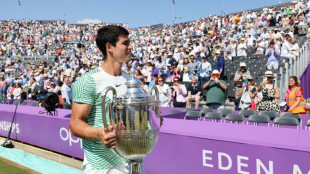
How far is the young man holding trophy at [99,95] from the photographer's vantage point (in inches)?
82.2

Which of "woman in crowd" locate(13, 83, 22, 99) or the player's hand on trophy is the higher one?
the player's hand on trophy

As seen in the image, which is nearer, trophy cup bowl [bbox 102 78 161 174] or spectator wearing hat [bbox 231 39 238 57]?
trophy cup bowl [bbox 102 78 161 174]

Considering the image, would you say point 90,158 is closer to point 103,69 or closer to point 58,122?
point 103,69

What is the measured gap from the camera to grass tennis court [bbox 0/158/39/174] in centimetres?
688

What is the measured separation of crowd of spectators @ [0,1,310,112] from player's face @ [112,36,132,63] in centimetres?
249

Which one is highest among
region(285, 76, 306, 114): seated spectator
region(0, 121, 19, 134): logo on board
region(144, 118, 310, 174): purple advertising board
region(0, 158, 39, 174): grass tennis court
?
region(285, 76, 306, 114): seated spectator

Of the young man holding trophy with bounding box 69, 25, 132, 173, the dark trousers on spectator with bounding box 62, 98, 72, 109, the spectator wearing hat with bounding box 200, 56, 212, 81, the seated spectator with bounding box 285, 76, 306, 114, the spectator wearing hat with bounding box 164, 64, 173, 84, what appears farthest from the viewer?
the spectator wearing hat with bounding box 164, 64, 173, 84

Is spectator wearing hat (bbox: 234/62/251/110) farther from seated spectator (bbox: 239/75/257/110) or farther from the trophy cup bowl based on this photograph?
the trophy cup bowl

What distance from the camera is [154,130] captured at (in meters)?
1.83

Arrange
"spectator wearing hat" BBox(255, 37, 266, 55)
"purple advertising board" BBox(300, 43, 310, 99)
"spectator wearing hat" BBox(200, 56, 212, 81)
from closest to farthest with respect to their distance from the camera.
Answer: "purple advertising board" BBox(300, 43, 310, 99) < "spectator wearing hat" BBox(200, 56, 212, 81) < "spectator wearing hat" BBox(255, 37, 266, 55)

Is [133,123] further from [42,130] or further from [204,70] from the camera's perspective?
[204,70]

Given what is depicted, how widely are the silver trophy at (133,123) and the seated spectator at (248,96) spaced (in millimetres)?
7766

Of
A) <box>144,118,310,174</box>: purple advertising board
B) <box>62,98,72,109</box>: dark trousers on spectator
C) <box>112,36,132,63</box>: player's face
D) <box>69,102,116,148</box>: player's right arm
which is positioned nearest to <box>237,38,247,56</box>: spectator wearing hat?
→ <box>62,98,72,109</box>: dark trousers on spectator

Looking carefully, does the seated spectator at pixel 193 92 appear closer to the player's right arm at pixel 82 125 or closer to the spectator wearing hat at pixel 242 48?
the spectator wearing hat at pixel 242 48
